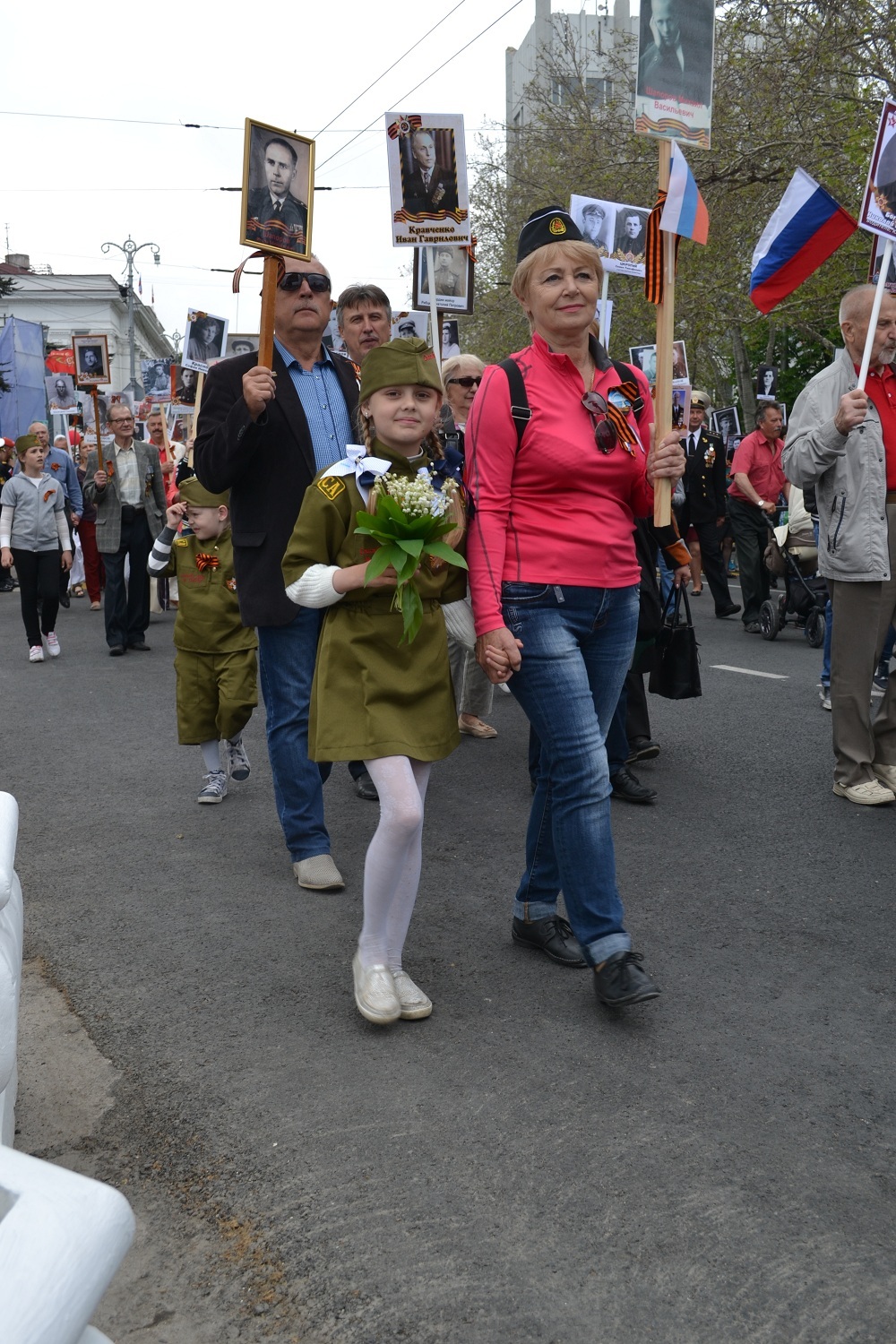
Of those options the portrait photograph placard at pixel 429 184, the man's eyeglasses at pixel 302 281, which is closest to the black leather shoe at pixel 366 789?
the man's eyeglasses at pixel 302 281

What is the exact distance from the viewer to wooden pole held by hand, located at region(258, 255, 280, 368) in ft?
14.5

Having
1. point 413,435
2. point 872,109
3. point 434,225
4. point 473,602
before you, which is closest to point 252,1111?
point 473,602

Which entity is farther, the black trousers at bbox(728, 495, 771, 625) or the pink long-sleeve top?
the black trousers at bbox(728, 495, 771, 625)

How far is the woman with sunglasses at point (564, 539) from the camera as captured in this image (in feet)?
11.8

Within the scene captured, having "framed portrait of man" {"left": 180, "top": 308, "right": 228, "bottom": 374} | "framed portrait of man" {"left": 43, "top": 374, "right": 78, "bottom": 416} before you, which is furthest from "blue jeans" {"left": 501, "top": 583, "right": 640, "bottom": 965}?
"framed portrait of man" {"left": 43, "top": 374, "right": 78, "bottom": 416}

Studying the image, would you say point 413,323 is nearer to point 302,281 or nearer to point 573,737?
point 302,281

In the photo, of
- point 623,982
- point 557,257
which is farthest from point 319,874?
point 557,257

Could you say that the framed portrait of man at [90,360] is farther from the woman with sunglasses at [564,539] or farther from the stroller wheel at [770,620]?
the woman with sunglasses at [564,539]

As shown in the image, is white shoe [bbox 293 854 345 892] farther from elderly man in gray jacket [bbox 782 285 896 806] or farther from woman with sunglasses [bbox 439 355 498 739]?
elderly man in gray jacket [bbox 782 285 896 806]

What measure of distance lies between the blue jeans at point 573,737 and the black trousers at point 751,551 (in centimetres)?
973

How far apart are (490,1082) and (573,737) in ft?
3.02

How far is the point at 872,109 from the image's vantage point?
57.8 feet

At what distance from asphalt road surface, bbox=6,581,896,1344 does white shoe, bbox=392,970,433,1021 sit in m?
0.04

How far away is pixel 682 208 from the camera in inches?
162
